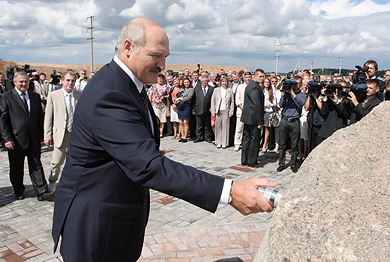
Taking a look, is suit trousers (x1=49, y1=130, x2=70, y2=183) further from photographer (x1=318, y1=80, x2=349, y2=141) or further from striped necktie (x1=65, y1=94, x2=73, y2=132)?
photographer (x1=318, y1=80, x2=349, y2=141)

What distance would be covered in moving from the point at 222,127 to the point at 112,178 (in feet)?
25.5

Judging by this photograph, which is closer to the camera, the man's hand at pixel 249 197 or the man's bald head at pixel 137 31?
the man's hand at pixel 249 197

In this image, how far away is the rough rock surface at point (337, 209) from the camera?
57.1 inches

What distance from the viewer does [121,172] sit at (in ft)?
6.06

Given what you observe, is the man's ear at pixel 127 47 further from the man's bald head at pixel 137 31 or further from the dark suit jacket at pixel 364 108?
the dark suit jacket at pixel 364 108

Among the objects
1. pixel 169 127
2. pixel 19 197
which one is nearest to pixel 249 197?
pixel 19 197

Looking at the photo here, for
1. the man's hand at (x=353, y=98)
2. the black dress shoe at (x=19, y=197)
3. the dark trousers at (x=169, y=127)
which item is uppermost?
the man's hand at (x=353, y=98)

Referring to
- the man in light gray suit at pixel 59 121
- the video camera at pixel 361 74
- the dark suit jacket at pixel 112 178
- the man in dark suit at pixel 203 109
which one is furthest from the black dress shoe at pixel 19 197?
the video camera at pixel 361 74

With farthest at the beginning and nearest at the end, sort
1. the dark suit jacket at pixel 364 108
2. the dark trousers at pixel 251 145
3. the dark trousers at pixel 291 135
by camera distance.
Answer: the dark trousers at pixel 251 145 < the dark trousers at pixel 291 135 < the dark suit jacket at pixel 364 108

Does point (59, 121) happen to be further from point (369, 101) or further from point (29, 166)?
point (369, 101)

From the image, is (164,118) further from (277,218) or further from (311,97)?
(277,218)

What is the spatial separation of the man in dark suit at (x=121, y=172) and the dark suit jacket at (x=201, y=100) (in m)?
7.88

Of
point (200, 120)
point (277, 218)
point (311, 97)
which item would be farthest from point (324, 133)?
point (277, 218)

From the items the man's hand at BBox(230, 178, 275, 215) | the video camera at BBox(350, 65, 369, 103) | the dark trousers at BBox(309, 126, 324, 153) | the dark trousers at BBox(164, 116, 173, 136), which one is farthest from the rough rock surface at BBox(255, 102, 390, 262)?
the dark trousers at BBox(164, 116, 173, 136)
